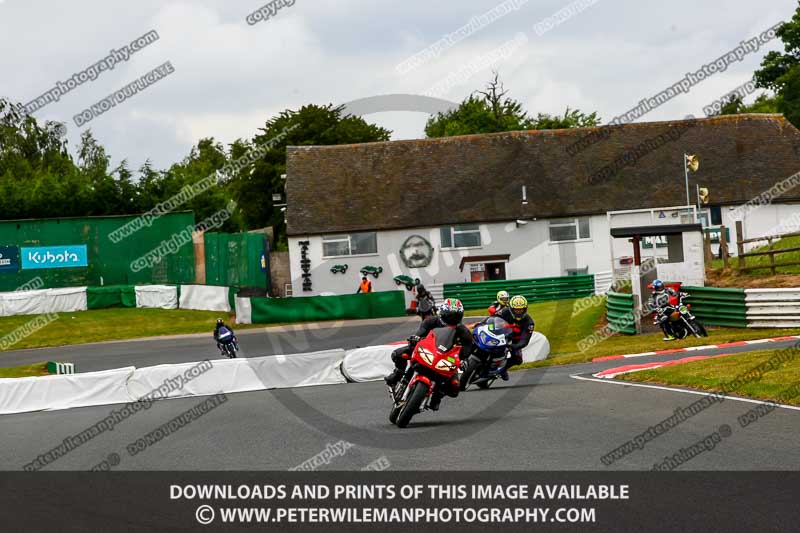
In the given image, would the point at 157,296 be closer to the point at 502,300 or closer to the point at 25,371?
the point at 25,371

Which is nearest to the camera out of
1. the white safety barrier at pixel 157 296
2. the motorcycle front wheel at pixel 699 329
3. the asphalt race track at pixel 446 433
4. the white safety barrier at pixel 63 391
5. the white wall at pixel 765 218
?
the asphalt race track at pixel 446 433

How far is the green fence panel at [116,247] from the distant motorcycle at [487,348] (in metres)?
37.6

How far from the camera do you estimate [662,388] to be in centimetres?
1581

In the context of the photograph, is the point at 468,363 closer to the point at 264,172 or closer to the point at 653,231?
the point at 653,231

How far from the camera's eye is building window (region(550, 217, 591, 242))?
50000 mm

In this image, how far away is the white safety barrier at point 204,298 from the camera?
46.6 meters

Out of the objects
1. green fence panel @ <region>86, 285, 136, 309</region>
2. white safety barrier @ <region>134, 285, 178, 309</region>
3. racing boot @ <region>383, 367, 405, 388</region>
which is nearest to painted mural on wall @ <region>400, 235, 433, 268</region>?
white safety barrier @ <region>134, 285, 178, 309</region>

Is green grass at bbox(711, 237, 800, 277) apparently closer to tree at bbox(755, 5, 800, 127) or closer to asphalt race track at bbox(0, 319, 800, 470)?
asphalt race track at bbox(0, 319, 800, 470)

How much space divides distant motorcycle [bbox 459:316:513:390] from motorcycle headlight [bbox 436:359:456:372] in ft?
9.83

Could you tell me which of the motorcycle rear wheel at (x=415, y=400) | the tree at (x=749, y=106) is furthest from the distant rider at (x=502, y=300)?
the tree at (x=749, y=106)

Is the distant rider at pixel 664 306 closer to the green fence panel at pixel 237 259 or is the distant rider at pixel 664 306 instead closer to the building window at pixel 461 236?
the building window at pixel 461 236

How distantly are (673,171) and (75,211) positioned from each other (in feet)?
107

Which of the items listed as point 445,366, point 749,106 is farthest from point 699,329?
point 749,106

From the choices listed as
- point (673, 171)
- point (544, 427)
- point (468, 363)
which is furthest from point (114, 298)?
point (544, 427)
